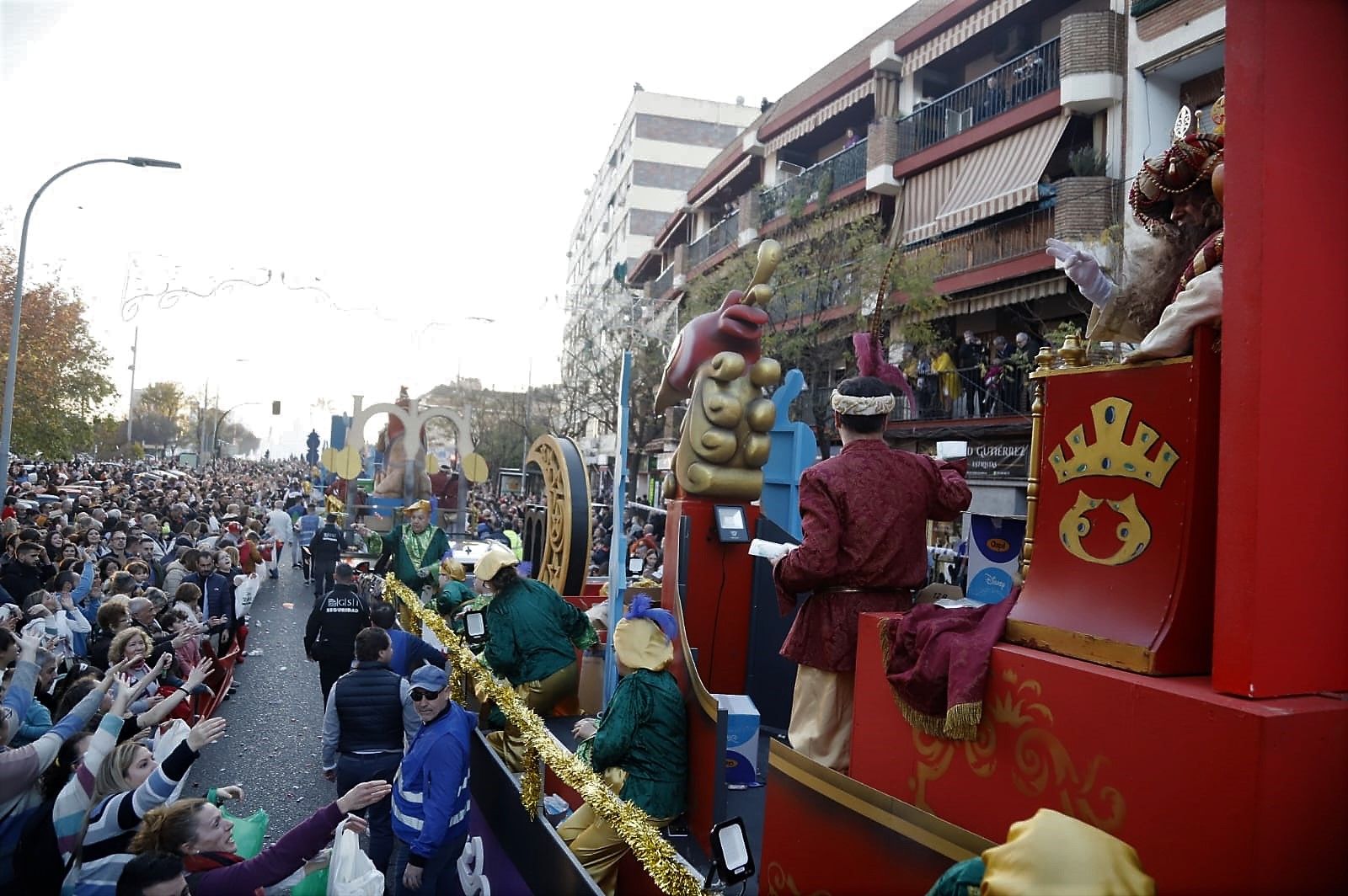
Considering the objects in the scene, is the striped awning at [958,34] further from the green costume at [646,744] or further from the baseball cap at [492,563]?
the green costume at [646,744]

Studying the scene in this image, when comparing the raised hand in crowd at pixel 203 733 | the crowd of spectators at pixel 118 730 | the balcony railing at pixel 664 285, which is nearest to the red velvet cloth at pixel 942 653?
the crowd of spectators at pixel 118 730

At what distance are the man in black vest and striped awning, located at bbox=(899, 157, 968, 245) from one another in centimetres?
1584

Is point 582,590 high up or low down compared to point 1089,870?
down

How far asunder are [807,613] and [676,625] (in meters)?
1.18

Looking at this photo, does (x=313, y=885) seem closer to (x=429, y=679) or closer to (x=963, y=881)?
(x=429, y=679)

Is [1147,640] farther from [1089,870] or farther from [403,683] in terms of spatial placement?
[403,683]

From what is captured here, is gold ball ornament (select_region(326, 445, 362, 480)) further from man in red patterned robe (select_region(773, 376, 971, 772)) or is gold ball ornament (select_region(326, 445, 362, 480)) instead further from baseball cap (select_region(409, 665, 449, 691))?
man in red patterned robe (select_region(773, 376, 971, 772))

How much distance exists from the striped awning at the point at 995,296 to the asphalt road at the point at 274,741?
13.1m

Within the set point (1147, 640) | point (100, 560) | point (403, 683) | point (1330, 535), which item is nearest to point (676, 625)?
point (403, 683)

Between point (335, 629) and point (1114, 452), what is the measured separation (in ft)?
21.1

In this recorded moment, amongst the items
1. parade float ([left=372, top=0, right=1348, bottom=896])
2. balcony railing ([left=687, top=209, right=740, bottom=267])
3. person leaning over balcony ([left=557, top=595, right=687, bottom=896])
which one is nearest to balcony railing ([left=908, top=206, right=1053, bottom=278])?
balcony railing ([left=687, top=209, right=740, bottom=267])

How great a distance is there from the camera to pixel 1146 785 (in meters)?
1.91

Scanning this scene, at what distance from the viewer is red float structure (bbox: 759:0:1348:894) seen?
177cm

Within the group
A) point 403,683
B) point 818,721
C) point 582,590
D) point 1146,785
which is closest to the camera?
point 1146,785
